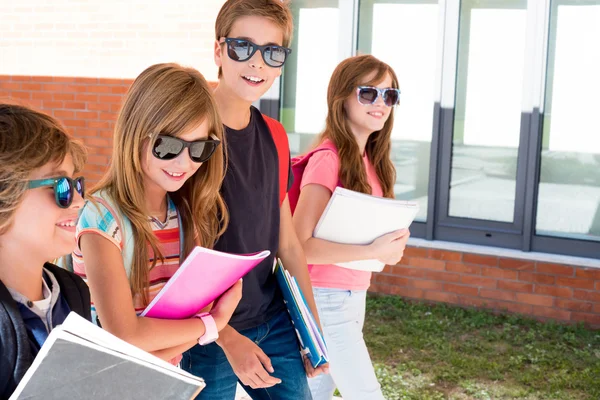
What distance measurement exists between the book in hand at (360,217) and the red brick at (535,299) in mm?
3249

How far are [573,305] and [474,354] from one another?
41.8 inches

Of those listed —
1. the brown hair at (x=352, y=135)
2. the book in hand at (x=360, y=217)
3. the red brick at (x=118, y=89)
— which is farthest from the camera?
the red brick at (x=118, y=89)

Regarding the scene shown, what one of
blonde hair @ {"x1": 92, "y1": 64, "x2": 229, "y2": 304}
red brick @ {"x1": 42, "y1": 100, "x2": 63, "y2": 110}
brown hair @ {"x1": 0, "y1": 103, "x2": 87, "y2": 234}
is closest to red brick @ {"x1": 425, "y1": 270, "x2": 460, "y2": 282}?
red brick @ {"x1": 42, "y1": 100, "x2": 63, "y2": 110}

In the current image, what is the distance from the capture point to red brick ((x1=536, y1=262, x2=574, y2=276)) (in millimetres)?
5484

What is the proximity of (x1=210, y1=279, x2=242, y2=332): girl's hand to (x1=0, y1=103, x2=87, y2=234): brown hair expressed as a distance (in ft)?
1.94

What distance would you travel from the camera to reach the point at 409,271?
19.9ft

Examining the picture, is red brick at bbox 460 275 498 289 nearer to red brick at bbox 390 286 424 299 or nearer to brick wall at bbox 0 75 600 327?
brick wall at bbox 0 75 600 327

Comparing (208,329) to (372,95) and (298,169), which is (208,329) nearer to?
(298,169)

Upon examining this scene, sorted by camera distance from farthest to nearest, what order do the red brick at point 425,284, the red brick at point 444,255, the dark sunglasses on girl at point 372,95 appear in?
the red brick at point 425,284
the red brick at point 444,255
the dark sunglasses on girl at point 372,95

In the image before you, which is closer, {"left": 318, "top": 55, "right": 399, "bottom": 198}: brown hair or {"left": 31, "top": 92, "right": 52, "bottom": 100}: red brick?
{"left": 318, "top": 55, "right": 399, "bottom": 198}: brown hair

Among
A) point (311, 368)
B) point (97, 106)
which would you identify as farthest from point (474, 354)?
point (97, 106)

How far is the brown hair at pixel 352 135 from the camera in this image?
9.25 feet

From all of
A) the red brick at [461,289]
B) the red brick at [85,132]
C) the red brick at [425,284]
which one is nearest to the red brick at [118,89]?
the red brick at [85,132]

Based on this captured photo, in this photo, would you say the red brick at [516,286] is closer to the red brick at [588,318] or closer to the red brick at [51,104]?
the red brick at [588,318]
